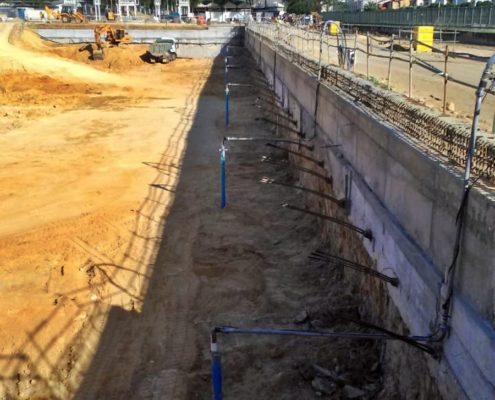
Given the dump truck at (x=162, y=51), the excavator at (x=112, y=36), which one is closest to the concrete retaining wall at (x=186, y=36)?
the excavator at (x=112, y=36)

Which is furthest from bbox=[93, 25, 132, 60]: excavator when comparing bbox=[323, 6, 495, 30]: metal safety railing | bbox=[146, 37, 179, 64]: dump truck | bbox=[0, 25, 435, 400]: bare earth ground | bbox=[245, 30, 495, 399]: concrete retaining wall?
bbox=[245, 30, 495, 399]: concrete retaining wall

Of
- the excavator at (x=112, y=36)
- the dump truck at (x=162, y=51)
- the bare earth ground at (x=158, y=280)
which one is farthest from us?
the excavator at (x=112, y=36)

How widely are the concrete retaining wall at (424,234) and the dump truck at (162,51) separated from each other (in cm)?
4346

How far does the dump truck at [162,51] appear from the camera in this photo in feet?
171

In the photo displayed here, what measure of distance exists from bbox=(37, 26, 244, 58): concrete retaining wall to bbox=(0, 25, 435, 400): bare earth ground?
119 feet

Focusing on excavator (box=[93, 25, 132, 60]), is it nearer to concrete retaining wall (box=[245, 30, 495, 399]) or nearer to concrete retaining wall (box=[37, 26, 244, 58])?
concrete retaining wall (box=[37, 26, 244, 58])

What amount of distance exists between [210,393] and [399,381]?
2.72 meters

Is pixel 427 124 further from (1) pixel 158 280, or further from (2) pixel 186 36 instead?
(2) pixel 186 36

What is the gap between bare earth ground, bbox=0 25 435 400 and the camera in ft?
27.5

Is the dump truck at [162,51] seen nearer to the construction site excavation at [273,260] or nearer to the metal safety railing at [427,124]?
the construction site excavation at [273,260]

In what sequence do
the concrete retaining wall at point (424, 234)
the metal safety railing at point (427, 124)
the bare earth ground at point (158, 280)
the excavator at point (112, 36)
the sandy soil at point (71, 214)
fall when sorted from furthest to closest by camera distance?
the excavator at point (112, 36) < the sandy soil at point (71, 214) < the bare earth ground at point (158, 280) < the metal safety railing at point (427, 124) < the concrete retaining wall at point (424, 234)

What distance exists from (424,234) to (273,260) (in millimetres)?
5768

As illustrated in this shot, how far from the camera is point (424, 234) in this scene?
21.6ft

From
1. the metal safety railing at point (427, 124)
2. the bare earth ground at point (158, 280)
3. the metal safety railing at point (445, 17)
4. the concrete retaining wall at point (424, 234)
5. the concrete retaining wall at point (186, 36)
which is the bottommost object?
the bare earth ground at point (158, 280)
